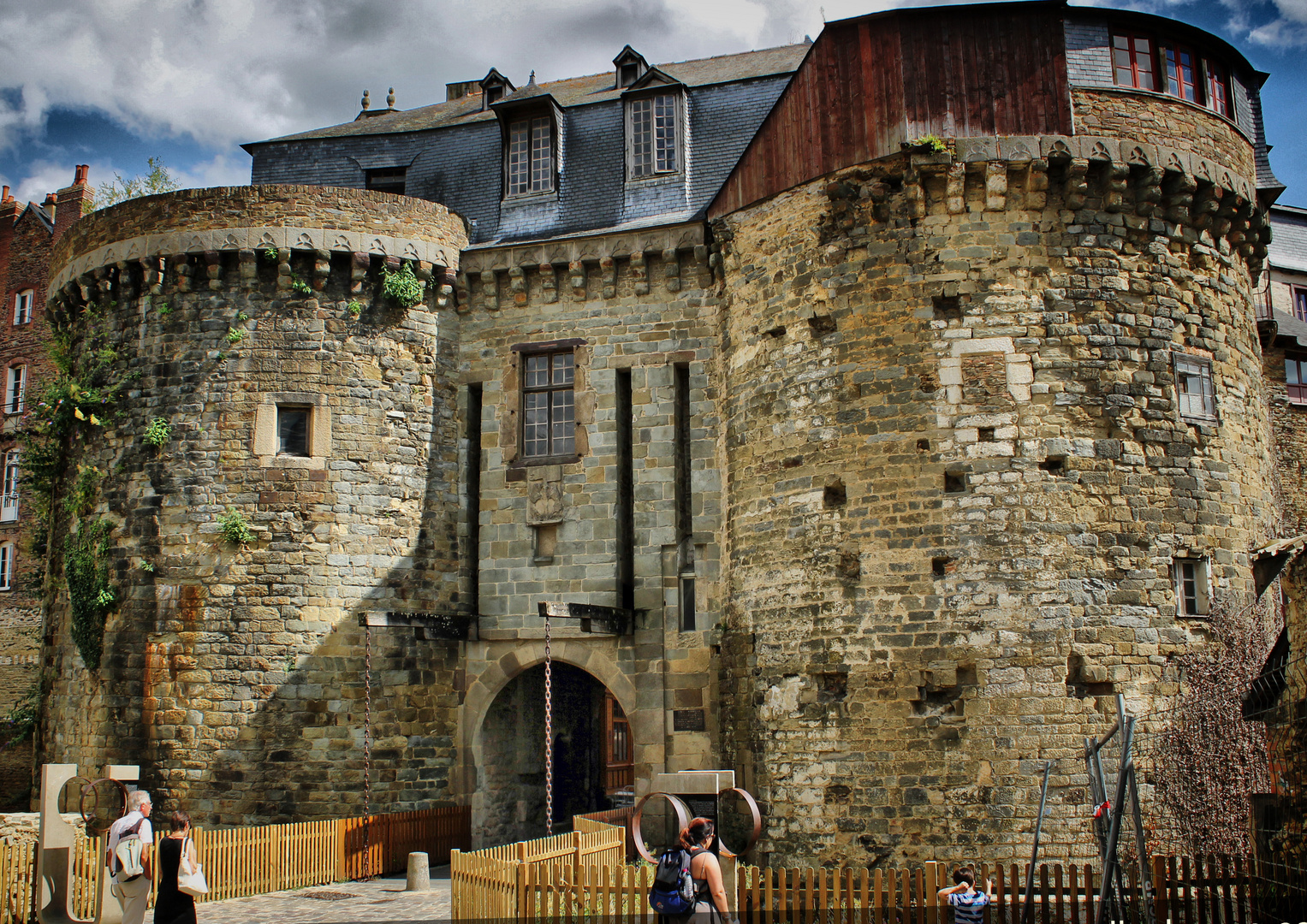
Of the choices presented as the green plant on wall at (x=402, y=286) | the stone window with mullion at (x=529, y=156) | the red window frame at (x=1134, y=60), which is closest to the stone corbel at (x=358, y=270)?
the green plant on wall at (x=402, y=286)

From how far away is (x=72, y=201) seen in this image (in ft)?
102

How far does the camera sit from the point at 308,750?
53.7 feet

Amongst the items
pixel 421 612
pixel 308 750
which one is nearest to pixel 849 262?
pixel 421 612

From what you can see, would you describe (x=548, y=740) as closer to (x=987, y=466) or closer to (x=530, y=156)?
(x=987, y=466)

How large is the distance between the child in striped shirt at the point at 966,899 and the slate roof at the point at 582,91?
13202 millimetres

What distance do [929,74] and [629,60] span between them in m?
6.79

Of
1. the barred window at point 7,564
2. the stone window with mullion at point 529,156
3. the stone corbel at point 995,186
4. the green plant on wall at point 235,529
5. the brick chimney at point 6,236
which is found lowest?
the green plant on wall at point 235,529

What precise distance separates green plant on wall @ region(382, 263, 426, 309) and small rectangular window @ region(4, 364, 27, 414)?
16.9 metres

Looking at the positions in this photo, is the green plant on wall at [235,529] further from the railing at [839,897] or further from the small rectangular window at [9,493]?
the small rectangular window at [9,493]

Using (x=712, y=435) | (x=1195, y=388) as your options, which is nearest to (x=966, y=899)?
(x=1195, y=388)

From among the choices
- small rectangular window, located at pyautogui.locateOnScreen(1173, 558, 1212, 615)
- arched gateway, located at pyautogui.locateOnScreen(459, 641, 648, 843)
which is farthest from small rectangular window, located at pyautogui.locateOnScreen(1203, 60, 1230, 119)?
arched gateway, located at pyautogui.locateOnScreen(459, 641, 648, 843)

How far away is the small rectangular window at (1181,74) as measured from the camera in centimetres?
1517

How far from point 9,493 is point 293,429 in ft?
55.5

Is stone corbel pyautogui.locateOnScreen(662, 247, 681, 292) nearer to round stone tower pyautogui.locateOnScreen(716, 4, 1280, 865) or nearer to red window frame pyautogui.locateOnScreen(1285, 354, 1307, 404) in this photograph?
round stone tower pyautogui.locateOnScreen(716, 4, 1280, 865)
